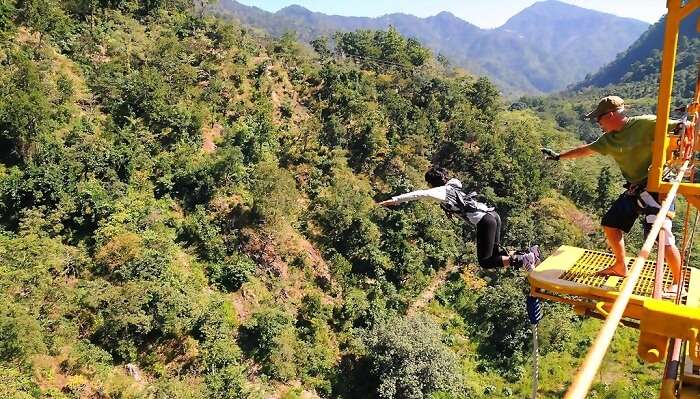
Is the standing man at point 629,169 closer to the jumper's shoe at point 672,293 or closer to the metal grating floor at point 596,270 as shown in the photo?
the jumper's shoe at point 672,293

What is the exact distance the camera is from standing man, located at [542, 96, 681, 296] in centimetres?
341

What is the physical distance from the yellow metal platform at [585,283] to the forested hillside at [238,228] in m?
11.4

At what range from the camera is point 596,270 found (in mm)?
3961

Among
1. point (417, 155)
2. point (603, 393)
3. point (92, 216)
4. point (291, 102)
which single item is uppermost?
point (291, 102)

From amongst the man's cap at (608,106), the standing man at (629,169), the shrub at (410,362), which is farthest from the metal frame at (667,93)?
the shrub at (410,362)

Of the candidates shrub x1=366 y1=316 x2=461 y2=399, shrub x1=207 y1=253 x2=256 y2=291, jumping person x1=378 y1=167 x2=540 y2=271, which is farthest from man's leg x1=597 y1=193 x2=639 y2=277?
shrub x1=207 y1=253 x2=256 y2=291

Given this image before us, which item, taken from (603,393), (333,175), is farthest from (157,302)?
(603,393)

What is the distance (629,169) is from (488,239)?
194cm

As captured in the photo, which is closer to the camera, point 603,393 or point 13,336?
point 13,336

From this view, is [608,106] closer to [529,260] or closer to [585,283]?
[585,283]

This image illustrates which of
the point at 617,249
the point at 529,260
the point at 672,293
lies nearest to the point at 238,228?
the point at 529,260

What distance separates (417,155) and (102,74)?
15.1 m

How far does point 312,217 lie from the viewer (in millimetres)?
21609

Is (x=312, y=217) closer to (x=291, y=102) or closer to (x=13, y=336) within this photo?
(x=291, y=102)
